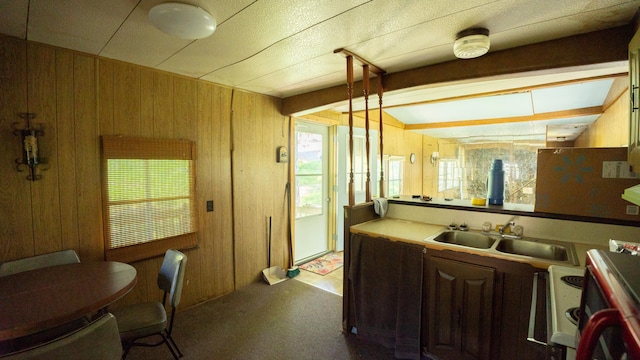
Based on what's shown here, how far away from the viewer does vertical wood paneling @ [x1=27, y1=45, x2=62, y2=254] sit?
1888mm

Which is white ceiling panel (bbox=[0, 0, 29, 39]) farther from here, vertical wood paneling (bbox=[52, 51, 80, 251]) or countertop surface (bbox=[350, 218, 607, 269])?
countertop surface (bbox=[350, 218, 607, 269])

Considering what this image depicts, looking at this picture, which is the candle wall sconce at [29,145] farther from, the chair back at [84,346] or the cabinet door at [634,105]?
the cabinet door at [634,105]

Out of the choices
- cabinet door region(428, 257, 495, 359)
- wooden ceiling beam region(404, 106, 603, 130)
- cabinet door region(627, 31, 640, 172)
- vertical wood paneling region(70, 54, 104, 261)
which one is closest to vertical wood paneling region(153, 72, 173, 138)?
vertical wood paneling region(70, 54, 104, 261)

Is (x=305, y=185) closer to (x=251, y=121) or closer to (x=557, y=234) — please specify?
(x=251, y=121)

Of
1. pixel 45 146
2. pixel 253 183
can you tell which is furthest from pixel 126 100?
pixel 253 183

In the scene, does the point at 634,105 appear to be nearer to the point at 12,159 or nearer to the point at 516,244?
the point at 516,244

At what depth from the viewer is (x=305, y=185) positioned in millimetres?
3922

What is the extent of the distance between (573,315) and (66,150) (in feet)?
9.97

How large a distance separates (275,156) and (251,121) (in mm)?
513

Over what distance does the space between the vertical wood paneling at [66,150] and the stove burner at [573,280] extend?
307 centimetres

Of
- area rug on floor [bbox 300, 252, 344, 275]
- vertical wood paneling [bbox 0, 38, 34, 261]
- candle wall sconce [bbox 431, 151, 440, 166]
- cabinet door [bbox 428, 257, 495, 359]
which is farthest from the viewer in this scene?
candle wall sconce [bbox 431, 151, 440, 166]

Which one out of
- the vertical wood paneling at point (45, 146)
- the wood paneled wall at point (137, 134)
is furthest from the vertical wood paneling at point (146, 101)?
the vertical wood paneling at point (45, 146)

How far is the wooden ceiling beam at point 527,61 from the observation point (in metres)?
1.67

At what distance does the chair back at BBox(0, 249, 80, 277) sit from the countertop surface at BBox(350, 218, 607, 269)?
6.71ft
